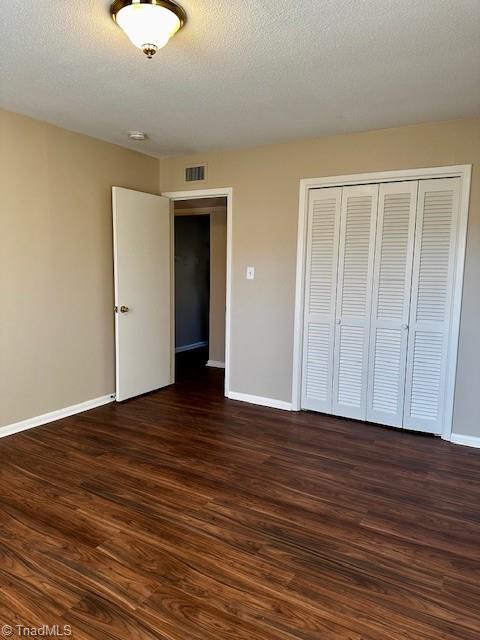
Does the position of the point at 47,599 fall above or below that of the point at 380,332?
below

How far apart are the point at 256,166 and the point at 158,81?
1.56m

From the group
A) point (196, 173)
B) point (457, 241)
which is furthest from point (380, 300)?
point (196, 173)

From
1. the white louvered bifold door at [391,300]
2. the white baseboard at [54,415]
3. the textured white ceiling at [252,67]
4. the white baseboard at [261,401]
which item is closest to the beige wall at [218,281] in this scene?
the white baseboard at [261,401]

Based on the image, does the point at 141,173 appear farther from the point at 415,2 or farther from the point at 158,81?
the point at 415,2

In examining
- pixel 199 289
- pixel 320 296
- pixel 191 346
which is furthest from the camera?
pixel 199 289

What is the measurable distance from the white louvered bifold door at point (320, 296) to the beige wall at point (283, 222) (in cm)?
15

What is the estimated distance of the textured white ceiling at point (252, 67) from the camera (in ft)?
6.41

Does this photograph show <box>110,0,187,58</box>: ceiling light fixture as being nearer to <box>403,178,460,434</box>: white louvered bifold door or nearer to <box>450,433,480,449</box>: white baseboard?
<box>403,178,460,434</box>: white louvered bifold door

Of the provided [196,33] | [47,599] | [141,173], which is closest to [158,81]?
[196,33]

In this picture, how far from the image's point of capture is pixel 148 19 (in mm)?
1875

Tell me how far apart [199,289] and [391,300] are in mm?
4291

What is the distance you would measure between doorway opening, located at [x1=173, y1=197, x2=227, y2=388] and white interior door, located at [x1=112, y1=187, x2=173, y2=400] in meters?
0.73

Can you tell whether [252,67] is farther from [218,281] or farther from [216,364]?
[216,364]

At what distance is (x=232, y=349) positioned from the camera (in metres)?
4.36
